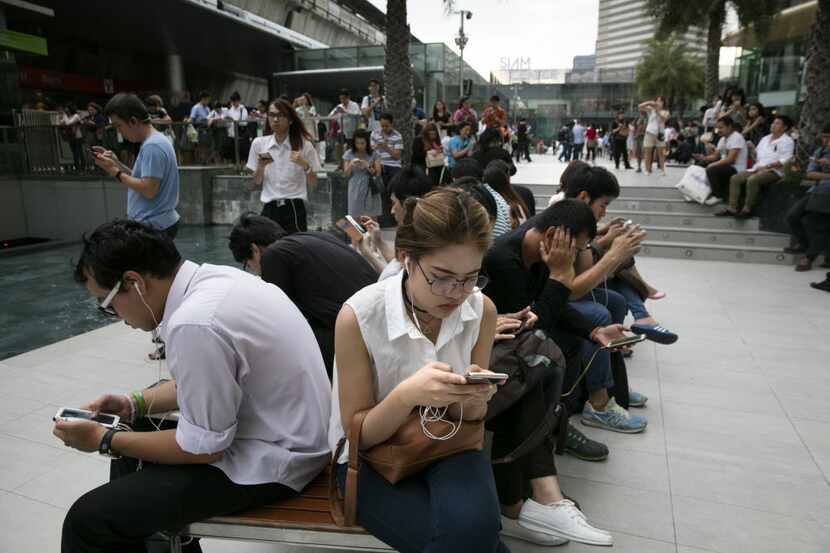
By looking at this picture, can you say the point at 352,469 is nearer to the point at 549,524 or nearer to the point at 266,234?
the point at 549,524

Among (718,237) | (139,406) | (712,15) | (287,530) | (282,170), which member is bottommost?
(718,237)

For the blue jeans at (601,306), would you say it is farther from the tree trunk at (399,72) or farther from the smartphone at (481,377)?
the tree trunk at (399,72)

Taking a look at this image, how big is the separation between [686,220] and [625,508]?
7.92 meters

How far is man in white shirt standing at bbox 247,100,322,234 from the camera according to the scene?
499cm

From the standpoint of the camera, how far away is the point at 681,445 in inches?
129

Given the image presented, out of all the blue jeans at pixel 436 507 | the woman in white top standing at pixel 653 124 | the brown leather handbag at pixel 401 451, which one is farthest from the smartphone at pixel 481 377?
the woman in white top standing at pixel 653 124

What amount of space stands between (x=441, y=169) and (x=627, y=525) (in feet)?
21.4

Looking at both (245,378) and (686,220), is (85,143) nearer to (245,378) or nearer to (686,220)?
(686,220)

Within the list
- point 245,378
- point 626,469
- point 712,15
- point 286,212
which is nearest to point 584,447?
point 626,469

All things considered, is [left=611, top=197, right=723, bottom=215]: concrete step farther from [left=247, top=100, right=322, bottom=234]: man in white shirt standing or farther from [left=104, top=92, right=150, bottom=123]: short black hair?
[left=104, top=92, right=150, bottom=123]: short black hair

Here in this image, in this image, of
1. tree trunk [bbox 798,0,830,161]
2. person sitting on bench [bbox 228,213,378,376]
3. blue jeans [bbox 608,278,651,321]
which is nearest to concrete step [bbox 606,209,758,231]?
tree trunk [bbox 798,0,830,161]

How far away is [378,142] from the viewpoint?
9.03 meters

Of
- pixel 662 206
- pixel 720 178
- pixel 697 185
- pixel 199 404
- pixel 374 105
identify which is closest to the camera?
pixel 199 404

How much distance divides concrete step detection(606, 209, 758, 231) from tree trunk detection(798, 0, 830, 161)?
1.40 metres
